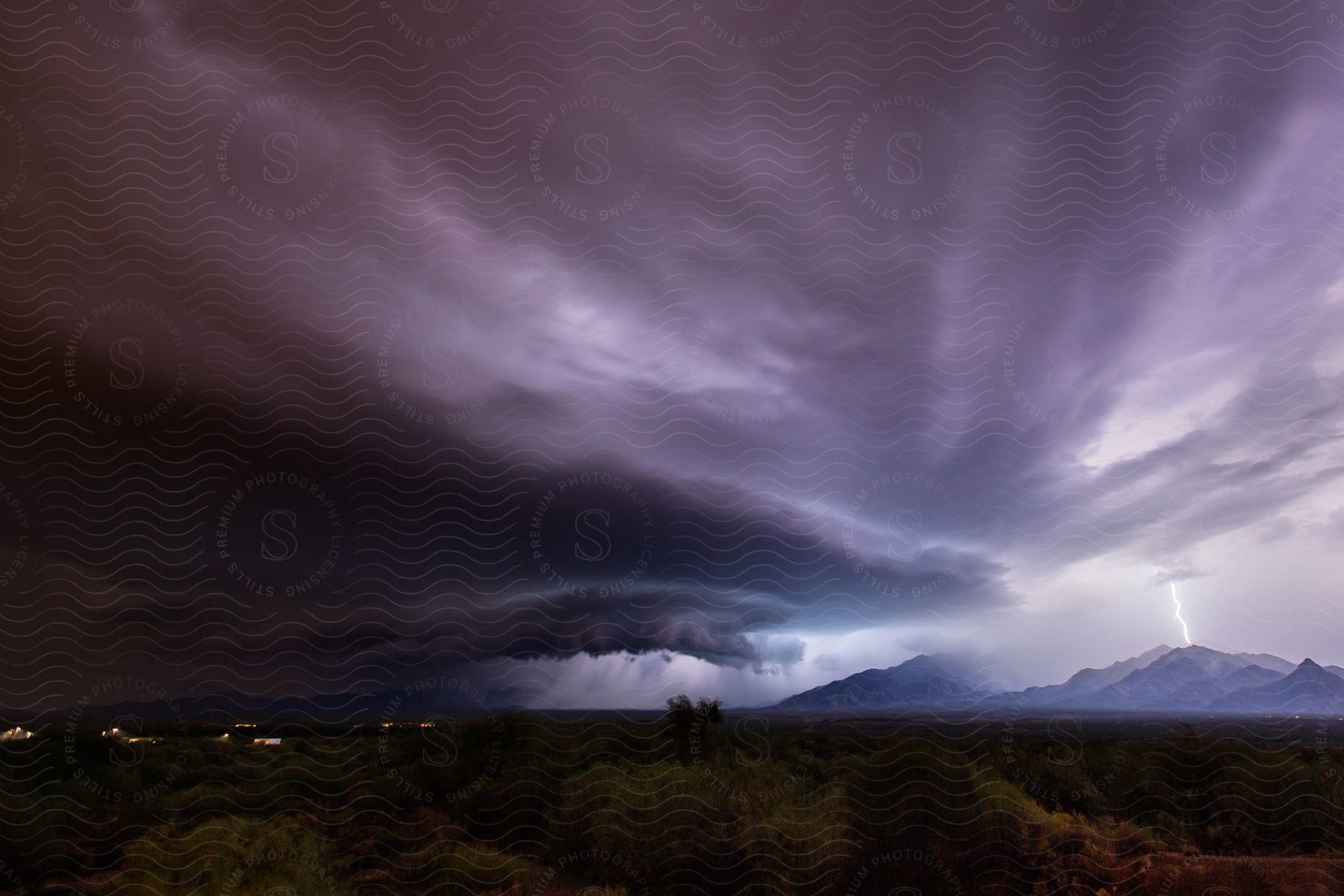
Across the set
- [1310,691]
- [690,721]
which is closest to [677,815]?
[690,721]

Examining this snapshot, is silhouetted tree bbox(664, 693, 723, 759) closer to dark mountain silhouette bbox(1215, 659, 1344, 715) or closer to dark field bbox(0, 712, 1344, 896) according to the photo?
dark field bbox(0, 712, 1344, 896)

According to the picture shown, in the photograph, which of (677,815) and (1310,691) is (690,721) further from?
(1310,691)

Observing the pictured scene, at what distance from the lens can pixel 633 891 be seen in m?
9.66

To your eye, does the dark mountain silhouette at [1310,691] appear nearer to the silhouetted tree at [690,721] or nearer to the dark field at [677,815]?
the dark field at [677,815]

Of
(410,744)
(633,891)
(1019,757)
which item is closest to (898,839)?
(633,891)

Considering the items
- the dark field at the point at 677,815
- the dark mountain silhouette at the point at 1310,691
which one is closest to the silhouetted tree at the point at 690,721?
the dark field at the point at 677,815

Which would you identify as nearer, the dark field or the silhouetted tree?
the dark field

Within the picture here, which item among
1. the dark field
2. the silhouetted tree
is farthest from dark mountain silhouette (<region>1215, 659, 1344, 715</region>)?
the silhouetted tree

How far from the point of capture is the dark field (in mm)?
9164

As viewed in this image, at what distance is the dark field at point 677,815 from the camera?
30.1 feet

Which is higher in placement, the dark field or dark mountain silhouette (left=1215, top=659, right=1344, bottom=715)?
dark mountain silhouette (left=1215, top=659, right=1344, bottom=715)

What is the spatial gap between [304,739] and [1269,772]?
61.8ft

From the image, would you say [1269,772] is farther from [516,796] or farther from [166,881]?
[166,881]

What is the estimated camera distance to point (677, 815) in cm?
1066
